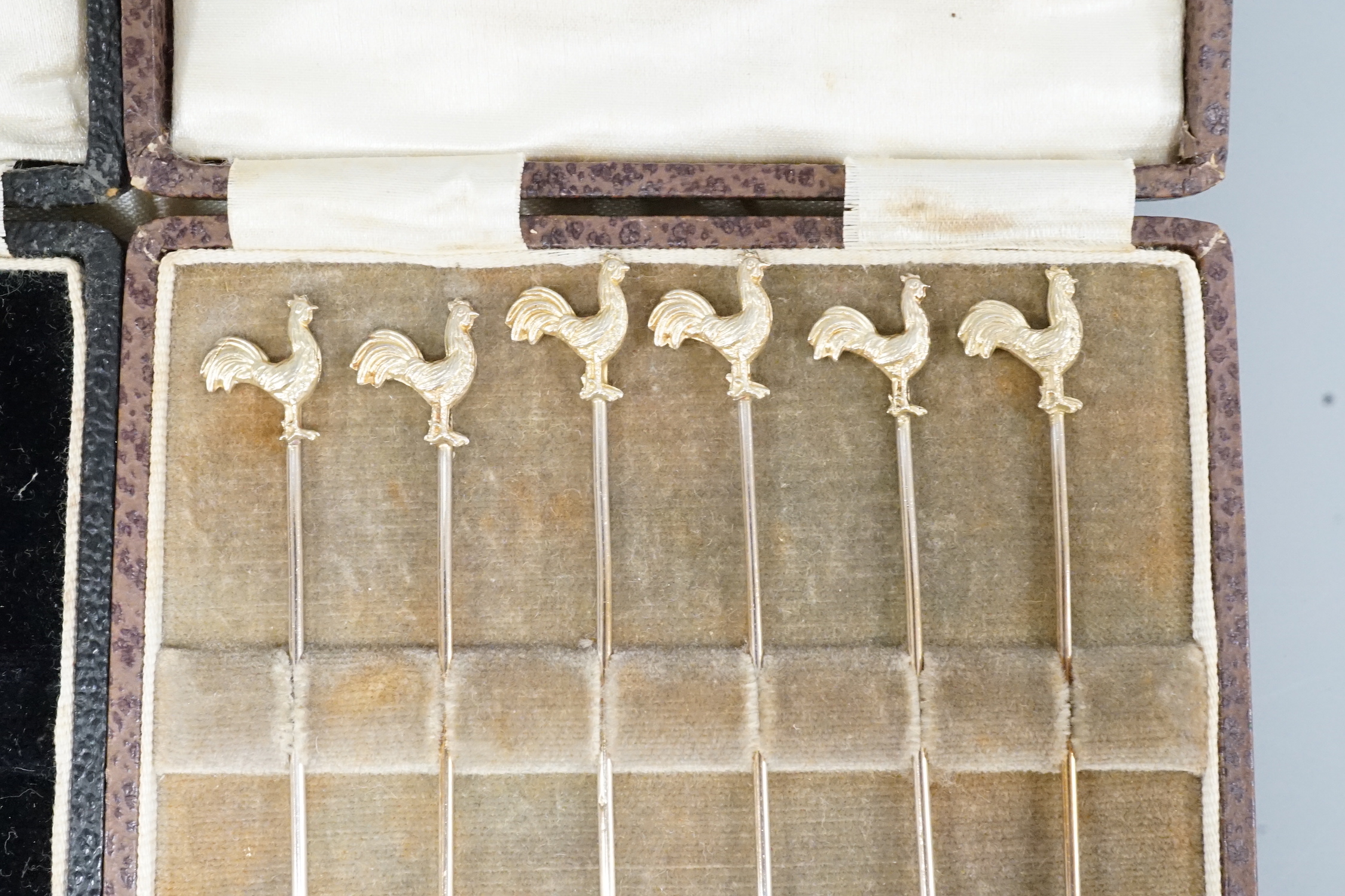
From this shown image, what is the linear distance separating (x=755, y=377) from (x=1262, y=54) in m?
0.70

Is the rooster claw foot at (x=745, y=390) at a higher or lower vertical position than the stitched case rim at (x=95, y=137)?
lower

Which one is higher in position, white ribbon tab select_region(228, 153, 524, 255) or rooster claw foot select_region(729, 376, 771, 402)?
white ribbon tab select_region(228, 153, 524, 255)

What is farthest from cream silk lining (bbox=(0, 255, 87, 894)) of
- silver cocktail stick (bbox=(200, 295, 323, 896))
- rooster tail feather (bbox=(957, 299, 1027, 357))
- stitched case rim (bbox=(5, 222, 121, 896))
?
rooster tail feather (bbox=(957, 299, 1027, 357))

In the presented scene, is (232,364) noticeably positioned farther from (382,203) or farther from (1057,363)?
(1057,363)

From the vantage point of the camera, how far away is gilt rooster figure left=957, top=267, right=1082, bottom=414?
0.83m

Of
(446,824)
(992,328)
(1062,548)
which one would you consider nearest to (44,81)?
(446,824)

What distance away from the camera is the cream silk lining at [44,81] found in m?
0.86

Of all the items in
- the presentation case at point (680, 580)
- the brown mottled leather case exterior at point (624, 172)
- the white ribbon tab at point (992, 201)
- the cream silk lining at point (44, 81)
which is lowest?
the presentation case at point (680, 580)

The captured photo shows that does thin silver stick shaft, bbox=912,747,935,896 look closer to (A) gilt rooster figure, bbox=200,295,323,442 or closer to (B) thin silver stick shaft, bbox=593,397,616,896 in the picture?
(B) thin silver stick shaft, bbox=593,397,616,896

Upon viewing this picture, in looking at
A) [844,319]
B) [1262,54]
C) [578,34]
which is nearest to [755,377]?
[844,319]

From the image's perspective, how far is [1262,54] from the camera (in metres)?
1.08

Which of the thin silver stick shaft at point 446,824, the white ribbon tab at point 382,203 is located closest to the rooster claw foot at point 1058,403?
the white ribbon tab at point 382,203

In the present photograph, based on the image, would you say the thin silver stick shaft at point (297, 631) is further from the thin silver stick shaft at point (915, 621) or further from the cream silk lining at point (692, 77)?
the thin silver stick shaft at point (915, 621)

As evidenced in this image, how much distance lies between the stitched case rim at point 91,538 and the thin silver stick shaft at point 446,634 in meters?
0.28
